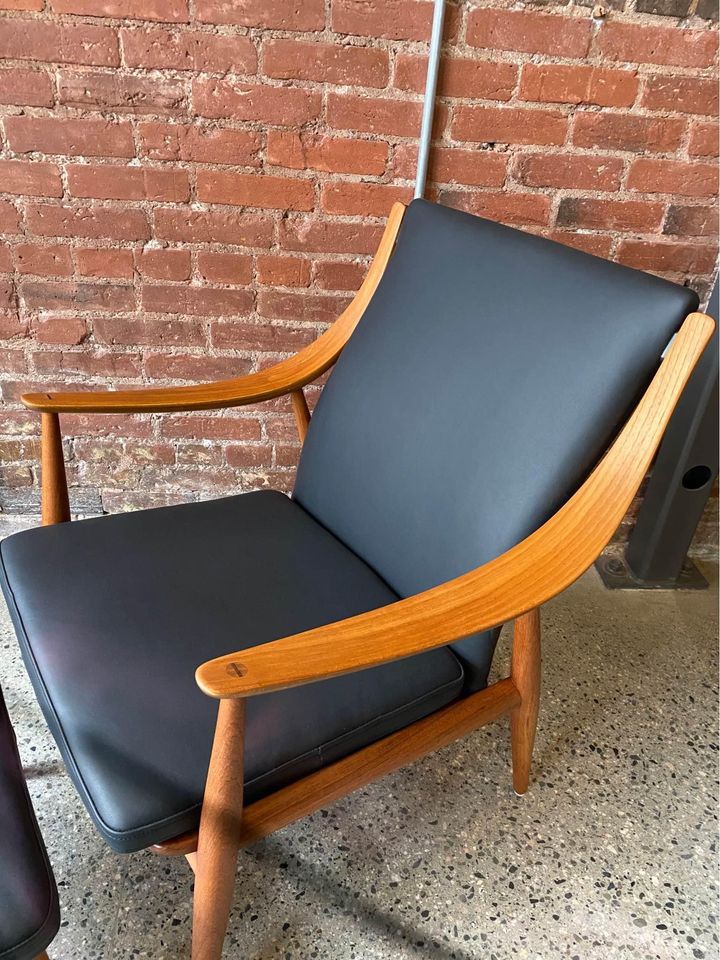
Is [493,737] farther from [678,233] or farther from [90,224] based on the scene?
[90,224]

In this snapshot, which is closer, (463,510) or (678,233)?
(463,510)

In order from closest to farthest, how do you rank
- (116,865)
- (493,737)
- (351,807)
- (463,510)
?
(463,510), (116,865), (351,807), (493,737)

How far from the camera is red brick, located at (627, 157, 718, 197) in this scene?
1447 mm

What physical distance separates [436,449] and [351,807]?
64 centimetres

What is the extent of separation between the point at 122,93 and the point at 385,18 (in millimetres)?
506

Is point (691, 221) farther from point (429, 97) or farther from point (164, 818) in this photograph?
point (164, 818)

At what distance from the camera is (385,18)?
4.29ft

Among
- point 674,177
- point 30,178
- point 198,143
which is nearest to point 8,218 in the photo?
point 30,178

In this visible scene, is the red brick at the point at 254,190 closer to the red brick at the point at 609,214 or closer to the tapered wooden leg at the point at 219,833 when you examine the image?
the red brick at the point at 609,214

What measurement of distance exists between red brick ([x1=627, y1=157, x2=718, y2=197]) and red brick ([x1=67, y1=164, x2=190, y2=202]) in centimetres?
91

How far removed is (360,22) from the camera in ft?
4.30

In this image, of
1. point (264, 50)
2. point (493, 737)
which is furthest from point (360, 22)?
point (493, 737)

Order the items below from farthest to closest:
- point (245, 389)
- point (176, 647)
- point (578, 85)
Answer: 1. point (578, 85)
2. point (245, 389)
3. point (176, 647)

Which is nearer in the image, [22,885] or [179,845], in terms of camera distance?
[22,885]
